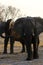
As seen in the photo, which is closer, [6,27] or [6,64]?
[6,64]

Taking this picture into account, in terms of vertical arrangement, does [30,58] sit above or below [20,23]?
A: below

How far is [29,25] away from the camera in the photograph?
12.5m

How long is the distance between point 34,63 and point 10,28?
193 inches

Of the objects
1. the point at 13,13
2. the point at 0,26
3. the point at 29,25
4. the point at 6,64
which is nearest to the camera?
the point at 6,64

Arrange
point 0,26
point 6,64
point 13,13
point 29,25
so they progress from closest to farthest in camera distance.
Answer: point 6,64, point 29,25, point 0,26, point 13,13

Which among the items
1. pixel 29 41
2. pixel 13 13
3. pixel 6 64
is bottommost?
pixel 6 64

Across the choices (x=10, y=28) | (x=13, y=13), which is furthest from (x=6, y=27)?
(x=13, y=13)

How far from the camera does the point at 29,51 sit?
1270 cm

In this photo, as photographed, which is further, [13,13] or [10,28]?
[13,13]

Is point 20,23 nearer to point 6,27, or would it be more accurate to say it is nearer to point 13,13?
point 6,27

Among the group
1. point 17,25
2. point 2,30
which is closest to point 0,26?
point 2,30

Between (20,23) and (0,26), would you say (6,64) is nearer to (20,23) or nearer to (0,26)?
(20,23)

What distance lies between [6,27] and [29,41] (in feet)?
11.3

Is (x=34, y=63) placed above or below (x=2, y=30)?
below
